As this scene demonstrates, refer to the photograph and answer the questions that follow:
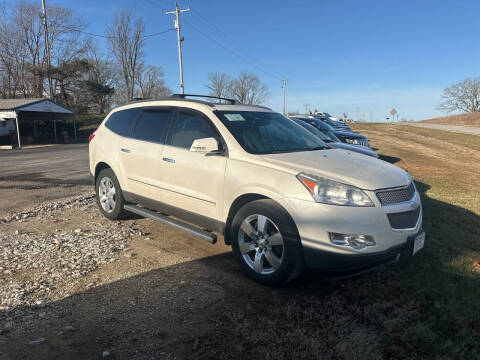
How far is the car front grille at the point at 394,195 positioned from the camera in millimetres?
3180

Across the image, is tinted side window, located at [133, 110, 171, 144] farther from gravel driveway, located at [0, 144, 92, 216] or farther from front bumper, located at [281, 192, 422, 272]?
gravel driveway, located at [0, 144, 92, 216]

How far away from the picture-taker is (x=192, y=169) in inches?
161

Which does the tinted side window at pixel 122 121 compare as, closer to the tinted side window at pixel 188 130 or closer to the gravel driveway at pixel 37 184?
the tinted side window at pixel 188 130

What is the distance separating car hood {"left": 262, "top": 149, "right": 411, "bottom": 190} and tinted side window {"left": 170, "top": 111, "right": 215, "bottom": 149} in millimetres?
961

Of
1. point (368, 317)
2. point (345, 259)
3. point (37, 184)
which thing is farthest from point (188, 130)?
point (37, 184)

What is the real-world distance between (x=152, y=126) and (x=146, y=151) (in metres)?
0.38

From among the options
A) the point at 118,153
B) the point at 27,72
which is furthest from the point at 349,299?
the point at 27,72

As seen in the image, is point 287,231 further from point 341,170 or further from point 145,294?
point 145,294

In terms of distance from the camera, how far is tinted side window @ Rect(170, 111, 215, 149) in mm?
4223

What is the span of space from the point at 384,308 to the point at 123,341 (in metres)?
2.26

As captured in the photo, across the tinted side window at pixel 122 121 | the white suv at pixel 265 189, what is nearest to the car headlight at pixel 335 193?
the white suv at pixel 265 189

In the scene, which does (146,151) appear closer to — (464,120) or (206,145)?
(206,145)

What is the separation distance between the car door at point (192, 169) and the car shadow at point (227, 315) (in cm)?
75

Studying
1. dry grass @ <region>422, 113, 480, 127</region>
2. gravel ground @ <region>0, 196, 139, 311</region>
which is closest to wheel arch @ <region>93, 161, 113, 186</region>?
gravel ground @ <region>0, 196, 139, 311</region>
